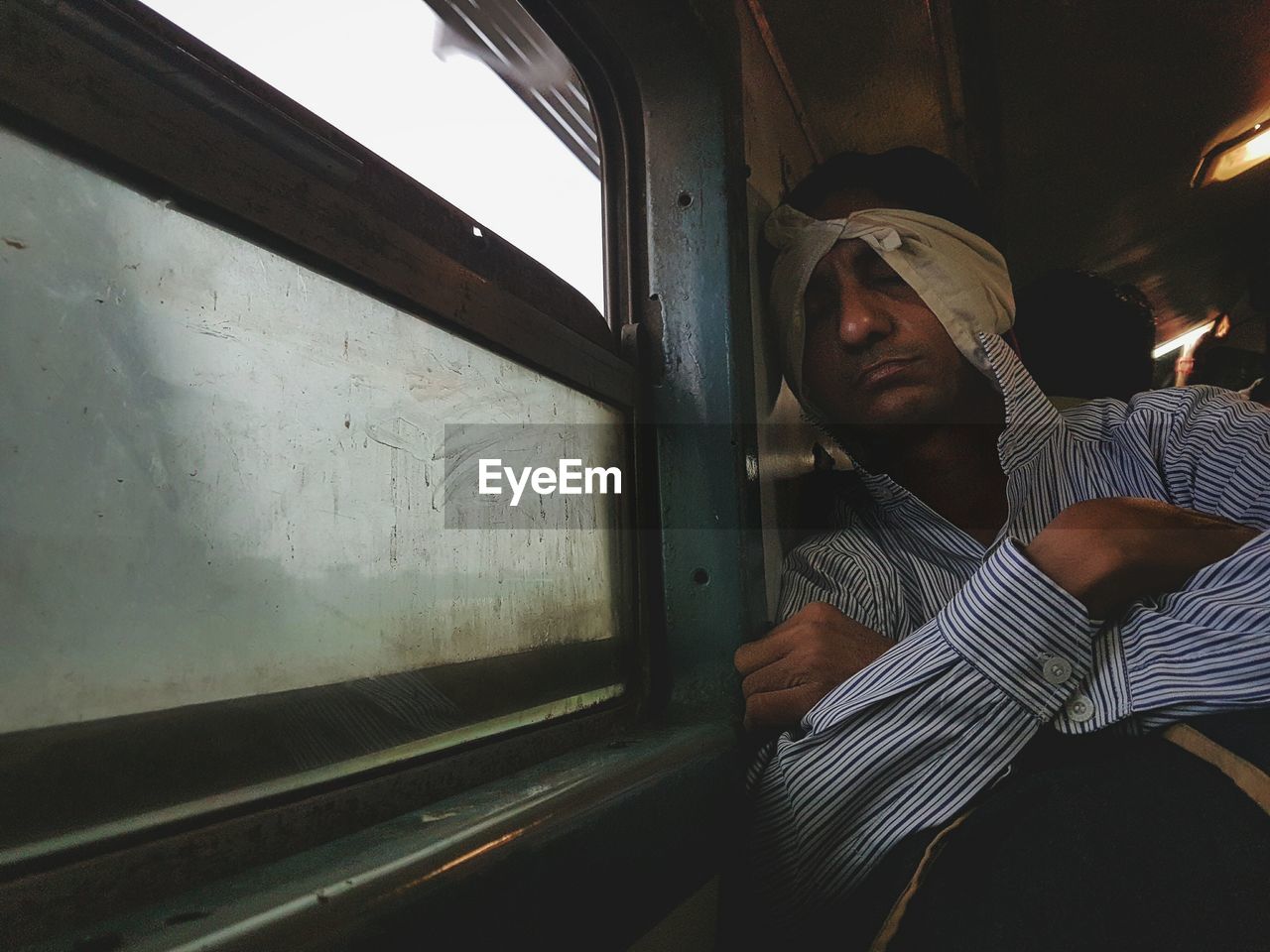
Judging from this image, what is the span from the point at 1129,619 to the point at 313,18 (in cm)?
101

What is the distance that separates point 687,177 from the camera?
1.12 m

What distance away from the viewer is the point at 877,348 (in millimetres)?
1189

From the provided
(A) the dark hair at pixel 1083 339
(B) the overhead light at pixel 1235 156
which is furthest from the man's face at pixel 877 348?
(B) the overhead light at pixel 1235 156

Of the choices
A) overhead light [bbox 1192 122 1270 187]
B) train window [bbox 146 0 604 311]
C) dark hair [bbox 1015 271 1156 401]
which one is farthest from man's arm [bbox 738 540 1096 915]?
overhead light [bbox 1192 122 1270 187]

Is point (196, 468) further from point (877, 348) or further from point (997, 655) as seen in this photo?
point (877, 348)

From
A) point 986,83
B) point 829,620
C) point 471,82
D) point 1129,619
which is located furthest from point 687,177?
point 986,83

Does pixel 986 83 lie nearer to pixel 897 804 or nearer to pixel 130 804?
pixel 897 804

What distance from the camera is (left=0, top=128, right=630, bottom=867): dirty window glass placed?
39 centimetres

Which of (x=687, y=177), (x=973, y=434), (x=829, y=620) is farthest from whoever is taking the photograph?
(x=973, y=434)

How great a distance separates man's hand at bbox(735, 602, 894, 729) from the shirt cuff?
0.50 ft

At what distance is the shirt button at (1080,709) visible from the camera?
2.43 feet

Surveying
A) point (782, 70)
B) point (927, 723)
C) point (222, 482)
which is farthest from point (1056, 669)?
point (782, 70)

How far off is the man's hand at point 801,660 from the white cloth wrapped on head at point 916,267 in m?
0.52

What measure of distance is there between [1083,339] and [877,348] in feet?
4.66
